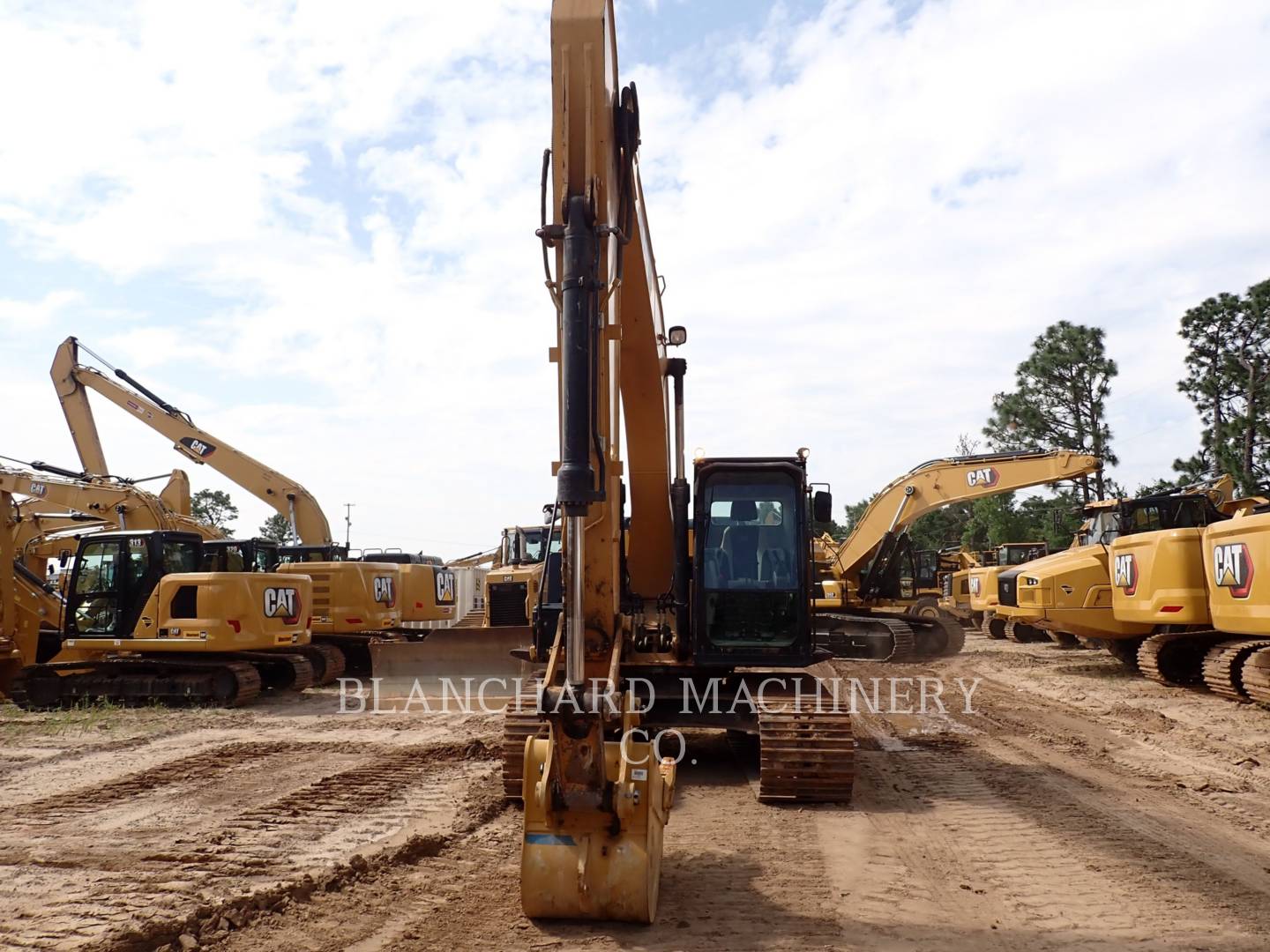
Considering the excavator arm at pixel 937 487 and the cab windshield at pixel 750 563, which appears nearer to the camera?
the cab windshield at pixel 750 563

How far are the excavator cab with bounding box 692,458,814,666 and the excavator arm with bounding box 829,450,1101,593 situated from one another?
11579mm

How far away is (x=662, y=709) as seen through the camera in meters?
8.20

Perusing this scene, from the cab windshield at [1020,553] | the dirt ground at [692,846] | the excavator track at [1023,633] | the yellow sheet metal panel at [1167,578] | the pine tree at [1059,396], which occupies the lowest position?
the dirt ground at [692,846]

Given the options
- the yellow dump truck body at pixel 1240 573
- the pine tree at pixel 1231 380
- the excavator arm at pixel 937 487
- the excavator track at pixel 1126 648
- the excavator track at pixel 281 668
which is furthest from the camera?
the pine tree at pixel 1231 380

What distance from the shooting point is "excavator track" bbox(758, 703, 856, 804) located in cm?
714

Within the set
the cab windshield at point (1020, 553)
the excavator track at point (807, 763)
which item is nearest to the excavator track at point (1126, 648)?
the cab windshield at point (1020, 553)

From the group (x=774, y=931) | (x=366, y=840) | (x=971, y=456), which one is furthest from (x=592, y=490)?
(x=971, y=456)

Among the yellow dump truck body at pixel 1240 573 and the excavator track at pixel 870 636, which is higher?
the yellow dump truck body at pixel 1240 573

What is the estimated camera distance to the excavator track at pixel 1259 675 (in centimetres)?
1145

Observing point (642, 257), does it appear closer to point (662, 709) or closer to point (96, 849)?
point (662, 709)

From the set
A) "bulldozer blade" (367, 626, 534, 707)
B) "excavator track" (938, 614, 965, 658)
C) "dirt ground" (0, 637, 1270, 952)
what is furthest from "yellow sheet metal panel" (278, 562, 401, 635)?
"excavator track" (938, 614, 965, 658)

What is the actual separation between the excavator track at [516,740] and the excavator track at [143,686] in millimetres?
7092

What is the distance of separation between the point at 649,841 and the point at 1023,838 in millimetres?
2793

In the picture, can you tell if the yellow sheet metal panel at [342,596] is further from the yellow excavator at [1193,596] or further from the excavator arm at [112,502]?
the yellow excavator at [1193,596]
